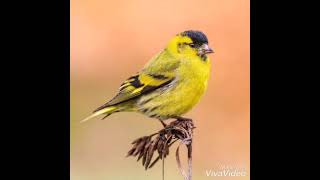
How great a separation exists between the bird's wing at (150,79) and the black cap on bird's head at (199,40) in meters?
0.20

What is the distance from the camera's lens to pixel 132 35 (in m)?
4.64

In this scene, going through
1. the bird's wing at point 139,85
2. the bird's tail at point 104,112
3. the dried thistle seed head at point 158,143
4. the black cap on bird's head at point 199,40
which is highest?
the black cap on bird's head at point 199,40

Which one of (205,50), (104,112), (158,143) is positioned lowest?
(158,143)

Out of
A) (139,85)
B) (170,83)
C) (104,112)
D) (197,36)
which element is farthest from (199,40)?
(104,112)

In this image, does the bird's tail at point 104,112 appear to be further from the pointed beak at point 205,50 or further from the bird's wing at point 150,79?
the pointed beak at point 205,50

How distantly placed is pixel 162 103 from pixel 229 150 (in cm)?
58

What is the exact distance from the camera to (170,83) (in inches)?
178

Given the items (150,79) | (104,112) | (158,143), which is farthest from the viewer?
(150,79)

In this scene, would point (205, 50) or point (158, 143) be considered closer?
point (158, 143)

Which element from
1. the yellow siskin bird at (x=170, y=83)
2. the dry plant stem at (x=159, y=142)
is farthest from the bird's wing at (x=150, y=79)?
the dry plant stem at (x=159, y=142)

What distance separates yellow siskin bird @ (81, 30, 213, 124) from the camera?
4449mm

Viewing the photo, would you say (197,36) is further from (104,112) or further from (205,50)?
(104,112)

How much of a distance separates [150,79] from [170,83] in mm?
146

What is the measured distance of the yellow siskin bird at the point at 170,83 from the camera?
4.45 meters
